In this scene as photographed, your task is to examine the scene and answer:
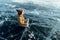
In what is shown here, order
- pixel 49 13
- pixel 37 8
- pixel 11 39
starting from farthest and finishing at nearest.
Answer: pixel 37 8
pixel 49 13
pixel 11 39

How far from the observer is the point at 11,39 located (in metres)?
4.51

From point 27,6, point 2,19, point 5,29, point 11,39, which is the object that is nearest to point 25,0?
point 27,6

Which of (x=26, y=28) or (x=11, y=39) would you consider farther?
(x=26, y=28)

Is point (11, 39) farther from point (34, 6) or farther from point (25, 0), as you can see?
point (25, 0)

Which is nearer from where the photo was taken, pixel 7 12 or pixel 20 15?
pixel 20 15

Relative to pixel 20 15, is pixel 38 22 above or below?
below

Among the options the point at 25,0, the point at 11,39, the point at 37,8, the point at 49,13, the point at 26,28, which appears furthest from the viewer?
the point at 25,0

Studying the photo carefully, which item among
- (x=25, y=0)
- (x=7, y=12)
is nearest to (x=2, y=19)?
(x=7, y=12)

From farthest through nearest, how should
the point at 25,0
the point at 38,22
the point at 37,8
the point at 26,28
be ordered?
the point at 25,0
the point at 37,8
the point at 38,22
the point at 26,28

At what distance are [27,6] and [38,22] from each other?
54.6 inches

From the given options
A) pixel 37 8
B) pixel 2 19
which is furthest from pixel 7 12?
pixel 37 8

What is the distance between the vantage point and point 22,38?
4535 mm

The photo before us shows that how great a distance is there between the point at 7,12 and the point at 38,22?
120cm

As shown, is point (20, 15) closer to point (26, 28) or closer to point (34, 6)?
point (26, 28)
